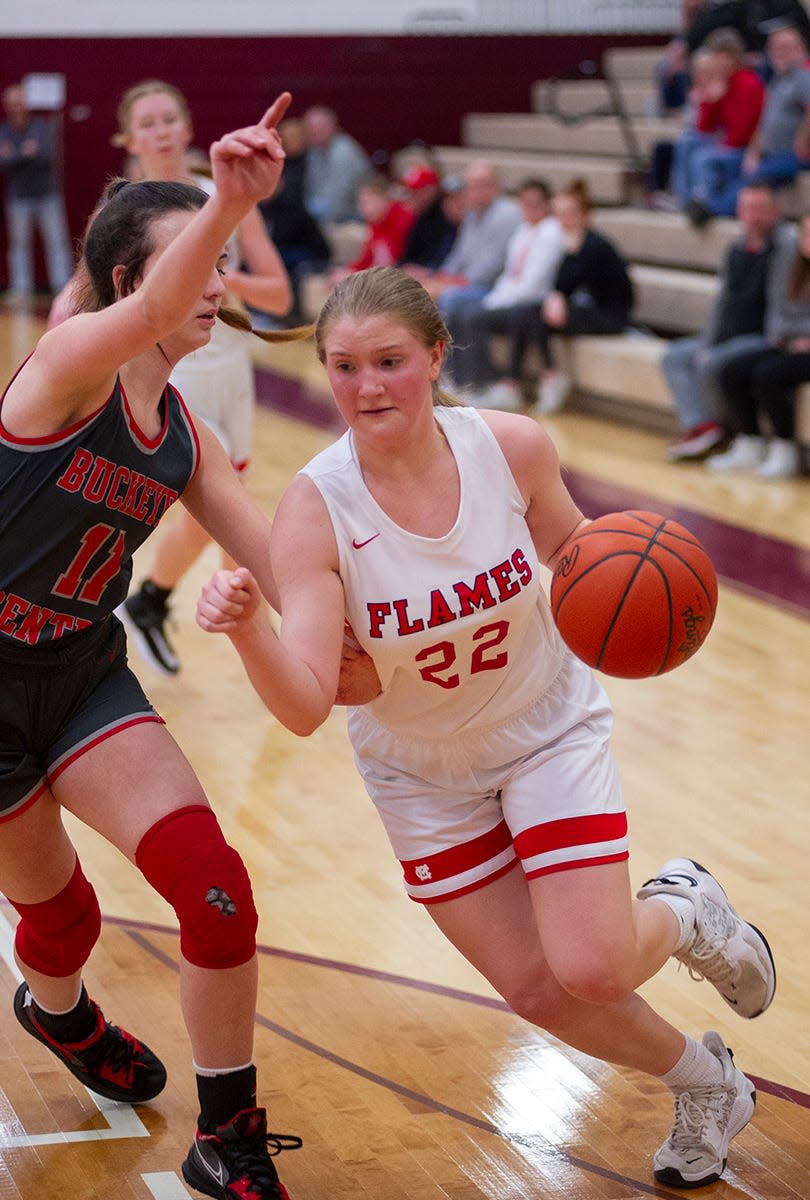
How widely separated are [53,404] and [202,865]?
847mm

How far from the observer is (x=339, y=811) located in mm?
5340

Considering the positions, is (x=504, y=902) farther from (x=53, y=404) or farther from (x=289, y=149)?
(x=289, y=149)

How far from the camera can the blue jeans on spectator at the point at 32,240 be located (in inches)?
710

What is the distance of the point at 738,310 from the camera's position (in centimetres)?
1031

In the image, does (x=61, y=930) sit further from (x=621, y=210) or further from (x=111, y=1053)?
(x=621, y=210)

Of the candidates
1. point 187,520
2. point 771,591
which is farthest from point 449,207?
point 187,520

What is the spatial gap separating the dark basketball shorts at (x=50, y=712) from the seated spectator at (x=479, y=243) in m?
10.1

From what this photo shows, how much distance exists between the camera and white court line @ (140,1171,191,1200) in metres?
3.21

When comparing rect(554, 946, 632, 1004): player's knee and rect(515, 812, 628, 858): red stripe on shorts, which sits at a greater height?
A: rect(515, 812, 628, 858): red stripe on shorts

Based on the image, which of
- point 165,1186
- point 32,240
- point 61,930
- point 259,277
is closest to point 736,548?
point 259,277

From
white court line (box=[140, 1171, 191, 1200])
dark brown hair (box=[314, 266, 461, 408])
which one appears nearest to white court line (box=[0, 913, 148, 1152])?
white court line (box=[140, 1171, 191, 1200])

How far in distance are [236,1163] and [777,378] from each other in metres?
7.43

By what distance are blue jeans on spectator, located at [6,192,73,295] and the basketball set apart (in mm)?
15648

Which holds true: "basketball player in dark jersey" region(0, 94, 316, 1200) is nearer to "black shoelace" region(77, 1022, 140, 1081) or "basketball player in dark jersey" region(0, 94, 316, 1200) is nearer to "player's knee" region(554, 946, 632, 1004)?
"black shoelace" region(77, 1022, 140, 1081)
